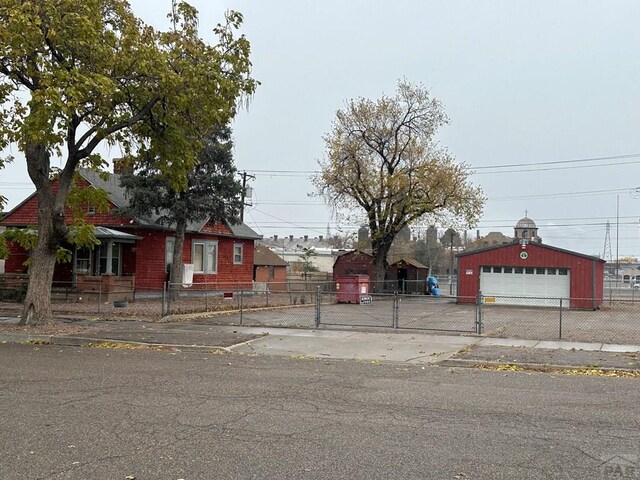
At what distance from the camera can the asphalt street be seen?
5.49 metres

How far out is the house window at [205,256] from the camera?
33.7m

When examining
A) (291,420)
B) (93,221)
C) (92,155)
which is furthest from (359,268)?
(291,420)

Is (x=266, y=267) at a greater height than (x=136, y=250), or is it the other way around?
(x=136, y=250)

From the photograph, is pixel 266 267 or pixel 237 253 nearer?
pixel 237 253

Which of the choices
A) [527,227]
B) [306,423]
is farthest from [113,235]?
[527,227]

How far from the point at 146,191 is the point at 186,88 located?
12.5 metres

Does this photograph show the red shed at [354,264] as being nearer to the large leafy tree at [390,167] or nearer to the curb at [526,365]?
the large leafy tree at [390,167]

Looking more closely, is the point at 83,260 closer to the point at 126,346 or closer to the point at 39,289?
the point at 39,289

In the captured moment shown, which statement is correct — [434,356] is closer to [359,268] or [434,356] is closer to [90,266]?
[90,266]

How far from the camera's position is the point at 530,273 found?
118 feet

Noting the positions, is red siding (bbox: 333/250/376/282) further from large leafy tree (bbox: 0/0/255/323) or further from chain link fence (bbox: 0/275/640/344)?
large leafy tree (bbox: 0/0/255/323)

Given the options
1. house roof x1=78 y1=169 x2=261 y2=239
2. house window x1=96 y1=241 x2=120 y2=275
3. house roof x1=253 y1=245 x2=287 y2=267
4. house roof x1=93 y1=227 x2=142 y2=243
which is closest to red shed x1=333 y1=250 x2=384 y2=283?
house roof x1=253 y1=245 x2=287 y2=267

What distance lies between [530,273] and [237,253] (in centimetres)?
1753

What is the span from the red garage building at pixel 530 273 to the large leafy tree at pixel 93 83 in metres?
23.2
